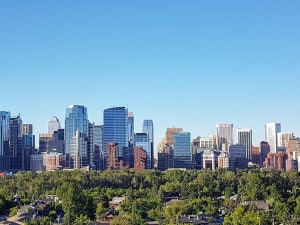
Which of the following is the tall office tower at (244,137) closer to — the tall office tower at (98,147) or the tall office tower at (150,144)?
the tall office tower at (150,144)

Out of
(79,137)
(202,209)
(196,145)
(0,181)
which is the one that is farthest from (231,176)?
(196,145)

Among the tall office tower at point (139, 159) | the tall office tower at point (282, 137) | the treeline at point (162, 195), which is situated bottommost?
the treeline at point (162, 195)

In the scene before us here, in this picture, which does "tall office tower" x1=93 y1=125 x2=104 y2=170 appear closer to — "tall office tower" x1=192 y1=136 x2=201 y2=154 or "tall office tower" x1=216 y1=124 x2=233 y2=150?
"tall office tower" x1=192 y1=136 x2=201 y2=154

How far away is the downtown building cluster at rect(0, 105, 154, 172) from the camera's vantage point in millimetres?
101062

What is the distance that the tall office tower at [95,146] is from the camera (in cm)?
10602

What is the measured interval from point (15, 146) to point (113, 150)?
75.4 feet

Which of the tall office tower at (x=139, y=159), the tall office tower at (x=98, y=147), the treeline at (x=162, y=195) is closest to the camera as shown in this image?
the treeline at (x=162, y=195)

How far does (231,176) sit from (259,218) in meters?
29.4

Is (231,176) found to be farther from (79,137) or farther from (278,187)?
(79,137)

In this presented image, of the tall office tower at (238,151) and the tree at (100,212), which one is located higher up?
the tall office tower at (238,151)

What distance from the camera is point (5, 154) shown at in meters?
106

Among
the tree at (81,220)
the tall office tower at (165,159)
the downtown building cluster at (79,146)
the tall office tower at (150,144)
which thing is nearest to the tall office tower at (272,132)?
the tall office tower at (150,144)

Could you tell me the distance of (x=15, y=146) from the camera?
10850cm

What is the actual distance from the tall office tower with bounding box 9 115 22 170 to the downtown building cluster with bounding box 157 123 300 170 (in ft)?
90.6
